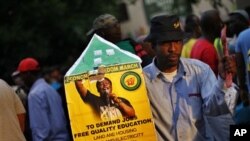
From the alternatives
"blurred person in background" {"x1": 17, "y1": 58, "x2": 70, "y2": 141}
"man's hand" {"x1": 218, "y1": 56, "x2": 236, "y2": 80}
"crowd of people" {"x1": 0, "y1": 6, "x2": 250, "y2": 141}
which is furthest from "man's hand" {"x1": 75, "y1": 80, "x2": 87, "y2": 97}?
"blurred person in background" {"x1": 17, "y1": 58, "x2": 70, "y2": 141}

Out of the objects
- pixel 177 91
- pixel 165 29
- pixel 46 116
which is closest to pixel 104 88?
pixel 177 91

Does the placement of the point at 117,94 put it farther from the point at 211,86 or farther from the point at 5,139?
the point at 5,139

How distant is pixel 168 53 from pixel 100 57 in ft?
1.47

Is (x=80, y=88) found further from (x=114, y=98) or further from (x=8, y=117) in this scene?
(x=8, y=117)

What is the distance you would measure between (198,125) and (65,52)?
52.3ft

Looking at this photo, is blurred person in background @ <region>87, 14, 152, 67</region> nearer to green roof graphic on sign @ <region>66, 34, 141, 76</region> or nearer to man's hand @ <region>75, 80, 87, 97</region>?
green roof graphic on sign @ <region>66, 34, 141, 76</region>

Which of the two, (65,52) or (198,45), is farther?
(65,52)

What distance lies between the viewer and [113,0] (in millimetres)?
20406

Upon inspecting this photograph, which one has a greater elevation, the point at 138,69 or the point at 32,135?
the point at 138,69

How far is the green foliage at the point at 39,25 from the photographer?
60.5 ft

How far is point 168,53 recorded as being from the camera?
541 cm

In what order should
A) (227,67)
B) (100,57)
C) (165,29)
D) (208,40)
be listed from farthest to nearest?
(208,40) < (165,29) < (100,57) < (227,67)

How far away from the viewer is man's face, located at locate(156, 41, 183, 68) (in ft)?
17.7

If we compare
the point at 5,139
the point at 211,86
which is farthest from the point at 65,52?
the point at 211,86
